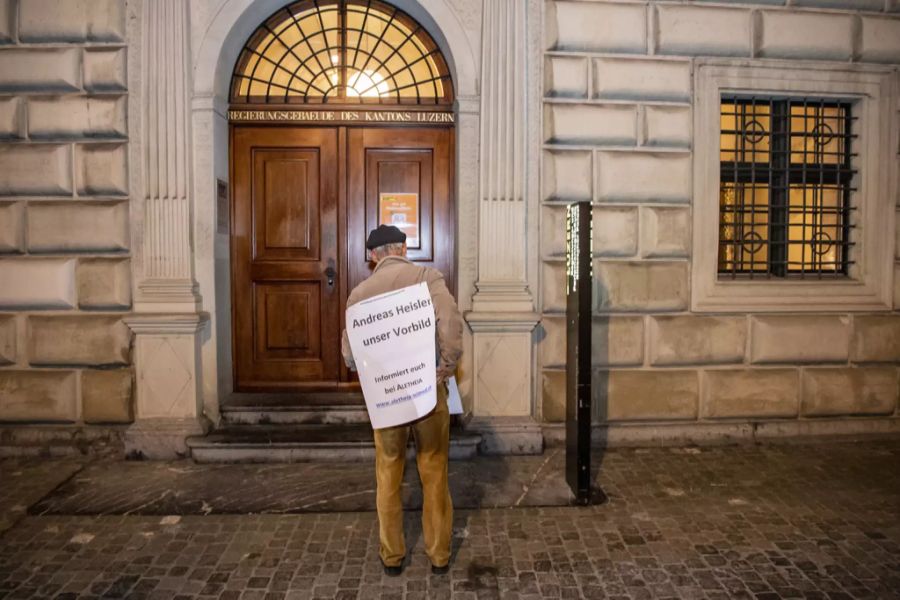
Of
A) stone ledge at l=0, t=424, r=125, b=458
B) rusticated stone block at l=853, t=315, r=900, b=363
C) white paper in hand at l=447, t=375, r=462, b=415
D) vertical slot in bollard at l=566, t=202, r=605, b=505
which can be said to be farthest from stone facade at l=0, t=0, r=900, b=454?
white paper in hand at l=447, t=375, r=462, b=415

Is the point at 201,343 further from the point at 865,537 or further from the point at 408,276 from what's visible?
the point at 865,537

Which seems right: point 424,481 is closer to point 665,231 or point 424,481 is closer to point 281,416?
point 281,416

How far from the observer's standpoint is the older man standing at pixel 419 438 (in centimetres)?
364

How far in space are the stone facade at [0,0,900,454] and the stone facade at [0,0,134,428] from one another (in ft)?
0.07

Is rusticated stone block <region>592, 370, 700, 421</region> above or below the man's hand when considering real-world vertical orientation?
below

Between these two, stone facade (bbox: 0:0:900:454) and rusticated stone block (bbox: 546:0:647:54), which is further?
rusticated stone block (bbox: 546:0:647:54)

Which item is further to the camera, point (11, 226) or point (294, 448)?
point (11, 226)

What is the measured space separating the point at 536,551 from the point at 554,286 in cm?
278

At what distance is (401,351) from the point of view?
11.8 ft

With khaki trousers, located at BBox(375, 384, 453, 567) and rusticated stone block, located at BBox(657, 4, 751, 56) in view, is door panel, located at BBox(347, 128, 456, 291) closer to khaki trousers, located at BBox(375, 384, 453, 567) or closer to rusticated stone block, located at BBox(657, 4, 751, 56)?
rusticated stone block, located at BBox(657, 4, 751, 56)

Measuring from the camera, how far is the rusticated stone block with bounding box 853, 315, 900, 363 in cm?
656

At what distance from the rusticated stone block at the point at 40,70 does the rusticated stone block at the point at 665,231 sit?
222 inches

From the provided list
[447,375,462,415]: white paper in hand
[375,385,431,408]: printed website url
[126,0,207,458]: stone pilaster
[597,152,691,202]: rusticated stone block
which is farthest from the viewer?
[597,152,691,202]: rusticated stone block

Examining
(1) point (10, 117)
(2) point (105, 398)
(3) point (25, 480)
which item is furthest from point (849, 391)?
(1) point (10, 117)
